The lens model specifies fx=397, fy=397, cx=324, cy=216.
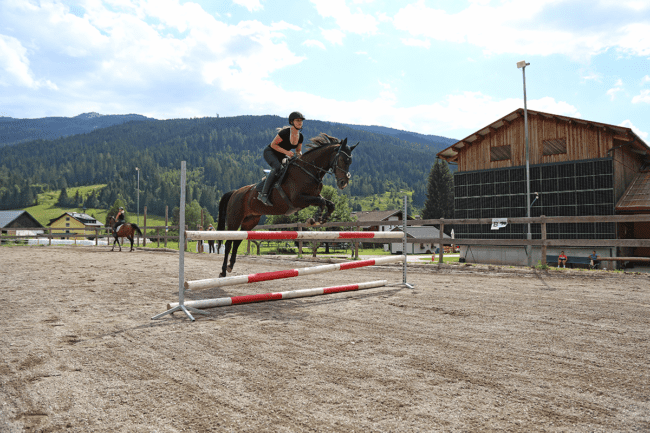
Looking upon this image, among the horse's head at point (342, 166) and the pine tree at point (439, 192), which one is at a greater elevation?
the pine tree at point (439, 192)

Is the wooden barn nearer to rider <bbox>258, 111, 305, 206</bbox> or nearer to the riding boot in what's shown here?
rider <bbox>258, 111, 305, 206</bbox>

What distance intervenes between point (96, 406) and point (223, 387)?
78 cm

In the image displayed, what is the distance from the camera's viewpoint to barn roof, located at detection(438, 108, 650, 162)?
2627cm

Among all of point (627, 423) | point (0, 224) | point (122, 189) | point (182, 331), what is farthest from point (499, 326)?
point (122, 189)

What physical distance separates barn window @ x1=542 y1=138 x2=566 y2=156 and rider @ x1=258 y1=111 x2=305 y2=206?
27847 millimetres

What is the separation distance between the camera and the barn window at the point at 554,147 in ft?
95.1

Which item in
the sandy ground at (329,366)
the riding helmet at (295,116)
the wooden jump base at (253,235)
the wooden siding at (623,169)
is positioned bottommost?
the sandy ground at (329,366)

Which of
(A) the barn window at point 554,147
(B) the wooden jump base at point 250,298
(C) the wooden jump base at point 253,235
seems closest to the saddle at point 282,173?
(C) the wooden jump base at point 253,235

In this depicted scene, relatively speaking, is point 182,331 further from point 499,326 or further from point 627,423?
point 627,423

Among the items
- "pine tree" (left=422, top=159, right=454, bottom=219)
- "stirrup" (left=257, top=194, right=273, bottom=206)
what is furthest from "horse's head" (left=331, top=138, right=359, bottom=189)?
"pine tree" (left=422, top=159, right=454, bottom=219)

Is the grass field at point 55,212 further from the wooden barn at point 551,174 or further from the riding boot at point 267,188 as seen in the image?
the riding boot at point 267,188

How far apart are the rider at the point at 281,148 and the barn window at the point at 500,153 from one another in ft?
93.2

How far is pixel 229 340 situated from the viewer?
13.0 feet

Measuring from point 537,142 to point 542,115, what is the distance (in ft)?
6.65
